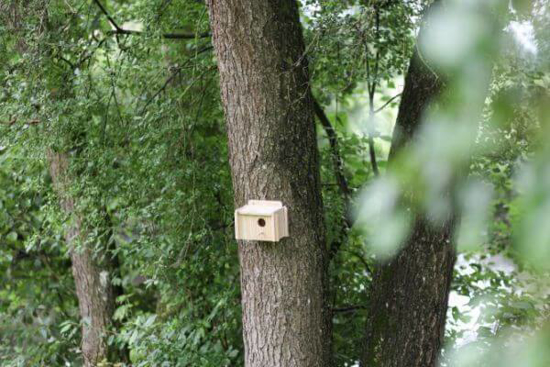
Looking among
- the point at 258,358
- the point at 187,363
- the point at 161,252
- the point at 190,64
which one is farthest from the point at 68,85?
the point at 258,358

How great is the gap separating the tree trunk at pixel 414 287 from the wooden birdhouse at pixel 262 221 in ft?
1.54

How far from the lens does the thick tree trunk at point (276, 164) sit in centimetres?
227

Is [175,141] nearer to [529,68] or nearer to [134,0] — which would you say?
[134,0]

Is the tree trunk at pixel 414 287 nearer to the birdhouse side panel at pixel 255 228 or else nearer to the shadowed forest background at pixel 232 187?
the shadowed forest background at pixel 232 187

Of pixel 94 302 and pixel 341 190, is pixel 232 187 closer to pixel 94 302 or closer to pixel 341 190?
pixel 341 190

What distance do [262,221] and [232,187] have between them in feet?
3.26

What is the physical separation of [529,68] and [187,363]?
202cm

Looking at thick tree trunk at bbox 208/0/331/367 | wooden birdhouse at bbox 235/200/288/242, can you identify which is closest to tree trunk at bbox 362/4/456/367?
thick tree trunk at bbox 208/0/331/367

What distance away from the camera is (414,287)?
7.83 feet

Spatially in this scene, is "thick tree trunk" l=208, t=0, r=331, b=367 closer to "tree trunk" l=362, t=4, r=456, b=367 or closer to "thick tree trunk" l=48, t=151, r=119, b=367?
"tree trunk" l=362, t=4, r=456, b=367

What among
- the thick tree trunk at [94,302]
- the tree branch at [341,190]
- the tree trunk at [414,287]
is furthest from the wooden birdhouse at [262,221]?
the thick tree trunk at [94,302]

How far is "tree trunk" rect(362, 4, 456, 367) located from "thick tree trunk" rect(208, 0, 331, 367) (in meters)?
0.23

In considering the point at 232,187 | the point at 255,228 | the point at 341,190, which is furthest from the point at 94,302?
the point at 255,228

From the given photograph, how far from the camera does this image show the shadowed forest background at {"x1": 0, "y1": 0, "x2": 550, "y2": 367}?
2277mm
